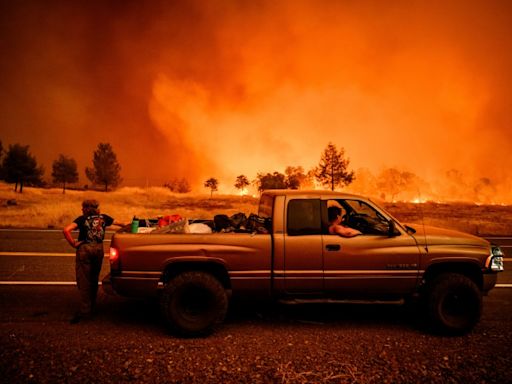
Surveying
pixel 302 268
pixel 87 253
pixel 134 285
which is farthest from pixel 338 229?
pixel 87 253

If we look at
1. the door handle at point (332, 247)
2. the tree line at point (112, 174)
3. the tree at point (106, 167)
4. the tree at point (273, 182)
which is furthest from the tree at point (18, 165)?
the door handle at point (332, 247)

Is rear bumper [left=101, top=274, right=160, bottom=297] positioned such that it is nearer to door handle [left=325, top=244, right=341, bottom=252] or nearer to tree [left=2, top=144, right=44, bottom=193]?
door handle [left=325, top=244, right=341, bottom=252]

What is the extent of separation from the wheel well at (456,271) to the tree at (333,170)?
157 ft

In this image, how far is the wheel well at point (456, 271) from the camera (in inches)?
194

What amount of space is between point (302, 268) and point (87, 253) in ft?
10.5

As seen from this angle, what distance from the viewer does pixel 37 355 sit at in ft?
13.2

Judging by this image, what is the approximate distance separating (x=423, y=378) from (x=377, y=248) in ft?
5.47

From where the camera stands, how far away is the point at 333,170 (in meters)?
52.2

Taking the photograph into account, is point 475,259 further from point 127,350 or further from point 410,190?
point 410,190

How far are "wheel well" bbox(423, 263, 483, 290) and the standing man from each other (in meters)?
4.82

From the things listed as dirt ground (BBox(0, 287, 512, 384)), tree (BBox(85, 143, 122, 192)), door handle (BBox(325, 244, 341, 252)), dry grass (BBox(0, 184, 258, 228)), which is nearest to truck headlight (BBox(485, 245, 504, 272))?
dirt ground (BBox(0, 287, 512, 384))

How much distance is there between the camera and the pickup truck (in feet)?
15.2

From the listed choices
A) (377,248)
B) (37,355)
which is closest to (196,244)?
(37,355)

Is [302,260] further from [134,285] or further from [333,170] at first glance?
[333,170]
